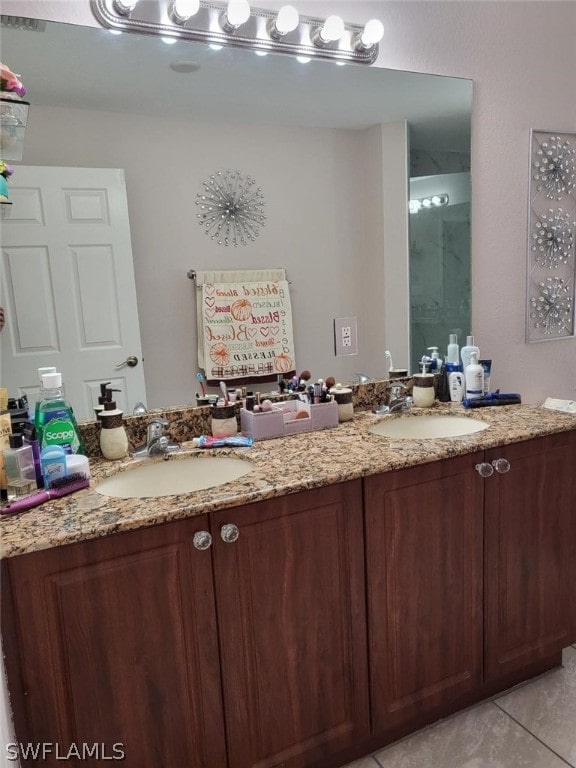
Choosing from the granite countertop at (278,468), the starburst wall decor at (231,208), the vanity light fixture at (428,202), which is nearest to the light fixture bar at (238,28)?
the starburst wall decor at (231,208)

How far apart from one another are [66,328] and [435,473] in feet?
3.55

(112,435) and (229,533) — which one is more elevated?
(112,435)

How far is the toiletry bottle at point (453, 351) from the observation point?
211 centimetres

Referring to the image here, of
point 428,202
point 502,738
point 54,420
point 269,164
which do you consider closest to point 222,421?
point 54,420

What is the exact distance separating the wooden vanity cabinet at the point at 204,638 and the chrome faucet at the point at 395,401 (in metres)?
0.62

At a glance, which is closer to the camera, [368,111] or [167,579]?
[167,579]

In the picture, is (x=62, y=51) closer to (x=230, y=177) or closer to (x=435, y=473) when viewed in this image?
(x=230, y=177)

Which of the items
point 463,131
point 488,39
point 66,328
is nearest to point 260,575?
point 66,328

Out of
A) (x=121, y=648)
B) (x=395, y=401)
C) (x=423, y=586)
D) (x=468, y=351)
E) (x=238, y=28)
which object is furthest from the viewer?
(x=468, y=351)

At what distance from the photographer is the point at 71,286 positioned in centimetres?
155

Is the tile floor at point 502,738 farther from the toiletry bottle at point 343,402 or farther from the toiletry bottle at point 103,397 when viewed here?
the toiletry bottle at point 103,397

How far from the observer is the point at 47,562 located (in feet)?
3.48

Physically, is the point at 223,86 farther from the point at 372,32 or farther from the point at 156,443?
the point at 156,443

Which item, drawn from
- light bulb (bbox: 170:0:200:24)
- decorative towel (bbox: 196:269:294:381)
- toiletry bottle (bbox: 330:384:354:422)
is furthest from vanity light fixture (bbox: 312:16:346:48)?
toiletry bottle (bbox: 330:384:354:422)
